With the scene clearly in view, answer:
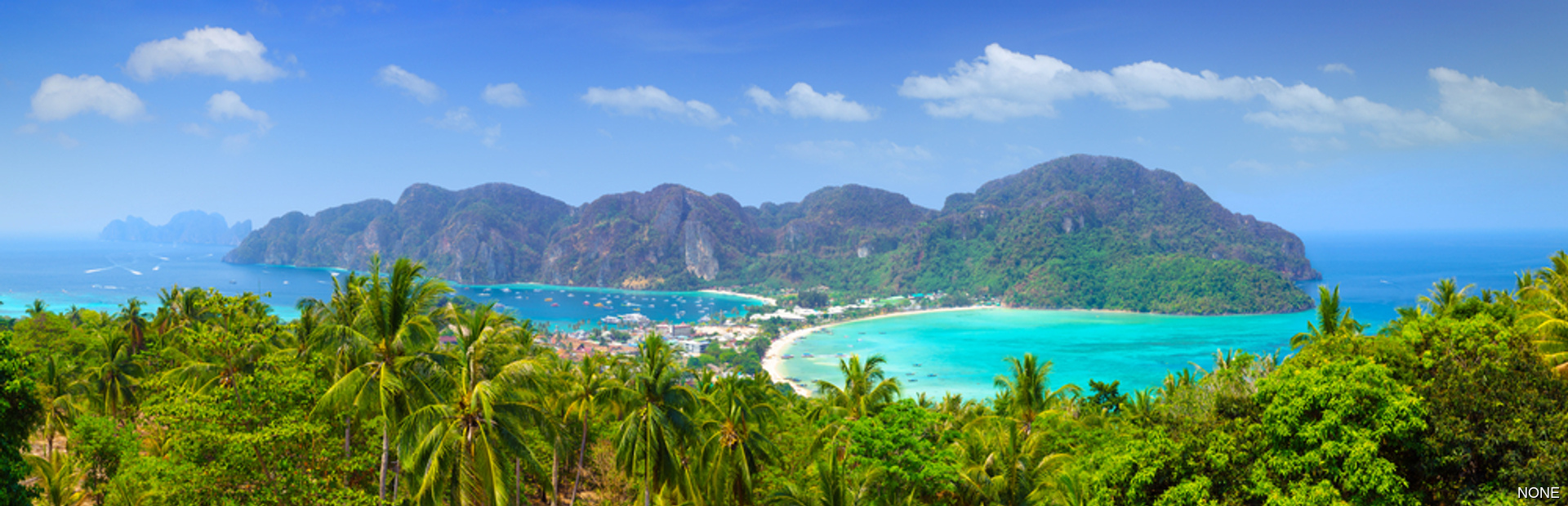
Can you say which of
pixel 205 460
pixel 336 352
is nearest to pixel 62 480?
pixel 205 460

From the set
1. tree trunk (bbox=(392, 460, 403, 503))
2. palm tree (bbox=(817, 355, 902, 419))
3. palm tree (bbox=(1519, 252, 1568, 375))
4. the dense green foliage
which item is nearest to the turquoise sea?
palm tree (bbox=(817, 355, 902, 419))

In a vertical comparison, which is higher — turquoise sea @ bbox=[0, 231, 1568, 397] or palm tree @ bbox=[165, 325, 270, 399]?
palm tree @ bbox=[165, 325, 270, 399]

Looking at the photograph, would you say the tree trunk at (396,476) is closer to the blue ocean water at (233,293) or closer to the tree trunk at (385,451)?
the tree trunk at (385,451)

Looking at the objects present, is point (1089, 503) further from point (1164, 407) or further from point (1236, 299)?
point (1236, 299)

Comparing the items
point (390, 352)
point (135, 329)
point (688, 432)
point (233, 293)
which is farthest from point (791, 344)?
point (233, 293)

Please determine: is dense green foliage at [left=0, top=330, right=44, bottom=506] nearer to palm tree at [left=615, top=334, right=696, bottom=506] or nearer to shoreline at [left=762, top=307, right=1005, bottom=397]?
palm tree at [left=615, top=334, right=696, bottom=506]

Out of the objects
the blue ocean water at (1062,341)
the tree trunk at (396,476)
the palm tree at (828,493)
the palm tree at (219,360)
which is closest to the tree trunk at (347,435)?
the tree trunk at (396,476)
